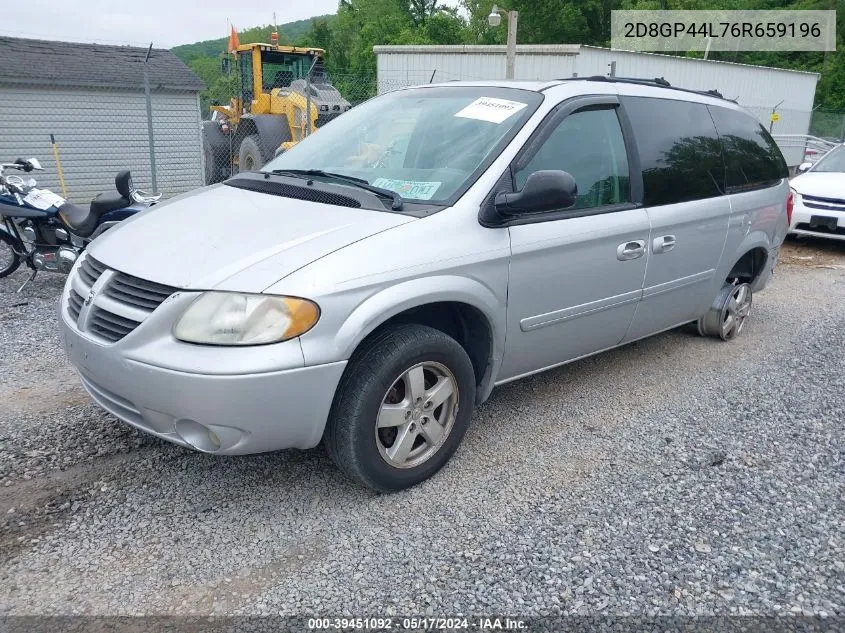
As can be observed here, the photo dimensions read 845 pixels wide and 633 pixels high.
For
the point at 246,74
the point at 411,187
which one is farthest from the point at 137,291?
the point at 246,74

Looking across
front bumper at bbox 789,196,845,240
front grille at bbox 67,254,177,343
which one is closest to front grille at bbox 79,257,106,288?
front grille at bbox 67,254,177,343

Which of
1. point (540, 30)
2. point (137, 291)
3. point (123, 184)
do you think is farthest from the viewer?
point (540, 30)

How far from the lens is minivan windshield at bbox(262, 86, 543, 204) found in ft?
11.0

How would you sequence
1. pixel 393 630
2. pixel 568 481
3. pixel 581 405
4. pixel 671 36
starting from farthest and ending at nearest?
pixel 671 36 < pixel 581 405 < pixel 568 481 < pixel 393 630

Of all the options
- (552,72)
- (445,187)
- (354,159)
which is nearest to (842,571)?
(445,187)

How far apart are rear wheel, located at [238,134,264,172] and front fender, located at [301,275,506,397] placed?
32.9 feet

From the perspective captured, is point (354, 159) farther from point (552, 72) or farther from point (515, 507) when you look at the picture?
point (552, 72)

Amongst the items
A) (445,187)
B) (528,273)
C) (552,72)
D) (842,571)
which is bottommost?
(842,571)

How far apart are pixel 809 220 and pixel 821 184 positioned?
55 centimetres

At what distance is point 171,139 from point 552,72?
9.92 m

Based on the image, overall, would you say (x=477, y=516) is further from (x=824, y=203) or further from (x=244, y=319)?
(x=824, y=203)

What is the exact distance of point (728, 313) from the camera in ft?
17.3

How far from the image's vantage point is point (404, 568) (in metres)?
2.64

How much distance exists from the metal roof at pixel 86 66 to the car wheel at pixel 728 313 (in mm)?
12575
